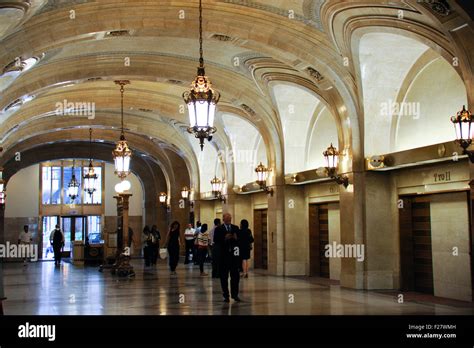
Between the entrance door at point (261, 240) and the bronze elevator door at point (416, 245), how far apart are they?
766 centimetres

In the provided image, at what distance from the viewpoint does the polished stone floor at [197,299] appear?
9.09 metres

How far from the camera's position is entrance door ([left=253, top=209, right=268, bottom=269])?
65.5ft

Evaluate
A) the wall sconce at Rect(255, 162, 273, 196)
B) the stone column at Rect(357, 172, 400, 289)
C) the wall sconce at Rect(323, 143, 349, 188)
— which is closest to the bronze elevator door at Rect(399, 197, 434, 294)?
the stone column at Rect(357, 172, 400, 289)

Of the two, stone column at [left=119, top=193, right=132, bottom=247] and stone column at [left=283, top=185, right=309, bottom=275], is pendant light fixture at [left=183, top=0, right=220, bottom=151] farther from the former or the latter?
stone column at [left=283, top=185, right=309, bottom=275]

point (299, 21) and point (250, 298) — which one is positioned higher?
point (299, 21)

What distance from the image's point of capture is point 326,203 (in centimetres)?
1603

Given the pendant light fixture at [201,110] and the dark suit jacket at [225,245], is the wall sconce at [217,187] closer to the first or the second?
the dark suit jacket at [225,245]

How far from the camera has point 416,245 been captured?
12383 millimetres

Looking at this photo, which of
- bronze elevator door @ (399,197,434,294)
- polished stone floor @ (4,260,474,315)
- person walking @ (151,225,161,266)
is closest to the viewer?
polished stone floor @ (4,260,474,315)

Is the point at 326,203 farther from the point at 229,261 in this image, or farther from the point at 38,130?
the point at 38,130

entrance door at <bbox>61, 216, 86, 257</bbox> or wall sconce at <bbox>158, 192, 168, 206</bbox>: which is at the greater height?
wall sconce at <bbox>158, 192, 168, 206</bbox>

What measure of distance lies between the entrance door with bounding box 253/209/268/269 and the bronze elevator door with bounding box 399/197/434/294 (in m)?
7.66
